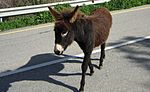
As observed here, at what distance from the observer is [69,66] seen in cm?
725

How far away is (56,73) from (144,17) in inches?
271

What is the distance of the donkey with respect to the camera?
499 cm

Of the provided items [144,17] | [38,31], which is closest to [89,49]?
[38,31]

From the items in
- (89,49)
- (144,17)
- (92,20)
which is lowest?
(144,17)

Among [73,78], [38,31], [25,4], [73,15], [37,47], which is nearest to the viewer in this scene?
[73,15]

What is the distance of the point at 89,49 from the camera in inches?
229

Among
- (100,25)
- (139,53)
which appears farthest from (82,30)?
(139,53)

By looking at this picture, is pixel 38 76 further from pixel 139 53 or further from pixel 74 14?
pixel 139 53

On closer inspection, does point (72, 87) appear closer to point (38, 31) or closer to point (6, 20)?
point (38, 31)

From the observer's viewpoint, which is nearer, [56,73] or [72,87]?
[72,87]

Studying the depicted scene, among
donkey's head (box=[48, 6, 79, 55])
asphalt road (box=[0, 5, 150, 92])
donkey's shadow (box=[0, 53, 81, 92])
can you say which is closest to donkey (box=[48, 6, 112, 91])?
donkey's head (box=[48, 6, 79, 55])

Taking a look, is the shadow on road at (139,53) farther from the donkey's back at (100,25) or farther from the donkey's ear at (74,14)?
the donkey's ear at (74,14)

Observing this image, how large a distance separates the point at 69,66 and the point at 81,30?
191cm

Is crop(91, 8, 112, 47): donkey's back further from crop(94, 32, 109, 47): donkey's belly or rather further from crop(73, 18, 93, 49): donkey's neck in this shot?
crop(73, 18, 93, 49): donkey's neck
